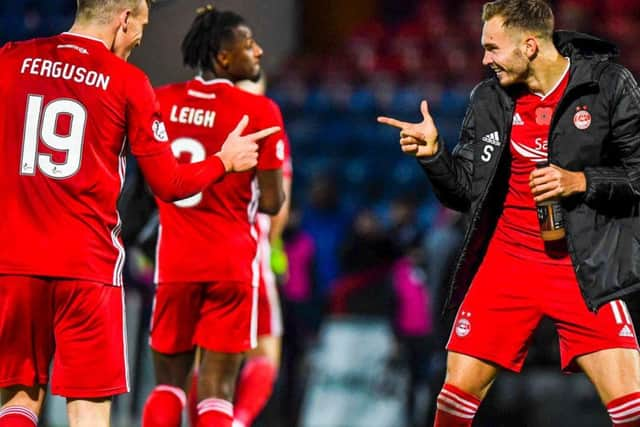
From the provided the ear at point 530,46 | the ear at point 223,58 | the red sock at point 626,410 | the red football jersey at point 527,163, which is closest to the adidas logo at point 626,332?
the red sock at point 626,410

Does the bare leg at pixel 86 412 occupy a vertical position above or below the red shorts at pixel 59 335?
below

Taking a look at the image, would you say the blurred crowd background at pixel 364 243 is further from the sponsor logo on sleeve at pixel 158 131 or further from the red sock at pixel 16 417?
the red sock at pixel 16 417

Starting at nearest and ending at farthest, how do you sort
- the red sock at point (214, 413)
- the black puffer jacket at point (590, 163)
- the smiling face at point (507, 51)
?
the black puffer jacket at point (590, 163) < the smiling face at point (507, 51) < the red sock at point (214, 413)

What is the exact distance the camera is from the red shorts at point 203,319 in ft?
18.8

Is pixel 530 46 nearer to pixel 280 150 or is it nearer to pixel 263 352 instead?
pixel 280 150

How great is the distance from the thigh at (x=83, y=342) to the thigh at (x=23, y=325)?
55 millimetres

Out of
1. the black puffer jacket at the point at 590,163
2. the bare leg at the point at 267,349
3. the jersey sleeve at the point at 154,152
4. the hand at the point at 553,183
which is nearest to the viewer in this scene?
the jersey sleeve at the point at 154,152

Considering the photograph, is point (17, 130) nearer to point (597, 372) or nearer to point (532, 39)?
point (532, 39)

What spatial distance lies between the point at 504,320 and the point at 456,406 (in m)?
0.42

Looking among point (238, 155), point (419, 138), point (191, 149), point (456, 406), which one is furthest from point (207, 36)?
point (456, 406)

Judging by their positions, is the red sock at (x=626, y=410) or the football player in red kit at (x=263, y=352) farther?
the football player in red kit at (x=263, y=352)

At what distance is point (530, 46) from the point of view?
201 inches

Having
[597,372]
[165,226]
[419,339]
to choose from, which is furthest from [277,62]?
[597,372]

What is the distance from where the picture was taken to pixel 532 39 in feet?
16.7
